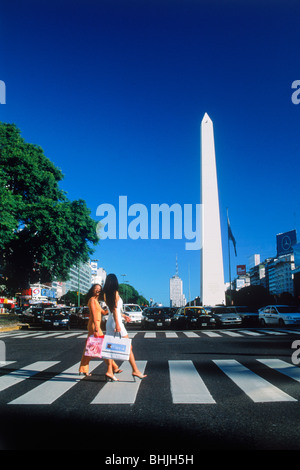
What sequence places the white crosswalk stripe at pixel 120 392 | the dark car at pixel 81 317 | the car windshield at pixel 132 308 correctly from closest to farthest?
the white crosswalk stripe at pixel 120 392 → the dark car at pixel 81 317 → the car windshield at pixel 132 308

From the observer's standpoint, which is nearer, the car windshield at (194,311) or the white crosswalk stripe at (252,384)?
the white crosswalk stripe at (252,384)

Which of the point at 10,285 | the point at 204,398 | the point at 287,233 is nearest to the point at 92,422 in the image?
the point at 204,398

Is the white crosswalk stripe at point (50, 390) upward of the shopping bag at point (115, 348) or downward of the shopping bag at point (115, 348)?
downward

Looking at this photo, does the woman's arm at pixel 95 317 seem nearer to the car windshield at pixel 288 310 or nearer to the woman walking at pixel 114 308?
the woman walking at pixel 114 308

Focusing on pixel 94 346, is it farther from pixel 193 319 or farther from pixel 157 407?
pixel 193 319

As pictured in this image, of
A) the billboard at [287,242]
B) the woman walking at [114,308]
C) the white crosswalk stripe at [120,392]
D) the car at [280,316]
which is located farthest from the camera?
the billboard at [287,242]

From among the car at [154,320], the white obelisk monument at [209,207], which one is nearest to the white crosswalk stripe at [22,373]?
the car at [154,320]

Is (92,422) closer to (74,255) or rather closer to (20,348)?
(20,348)

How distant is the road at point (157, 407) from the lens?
13.8 ft

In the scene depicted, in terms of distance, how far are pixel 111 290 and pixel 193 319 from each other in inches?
824

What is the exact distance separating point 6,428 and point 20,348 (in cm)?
919

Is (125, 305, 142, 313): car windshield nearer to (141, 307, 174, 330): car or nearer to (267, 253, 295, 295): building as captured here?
(141, 307, 174, 330): car

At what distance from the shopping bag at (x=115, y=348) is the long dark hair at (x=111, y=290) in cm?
50

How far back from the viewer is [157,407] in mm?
5594
